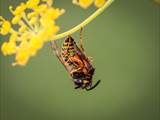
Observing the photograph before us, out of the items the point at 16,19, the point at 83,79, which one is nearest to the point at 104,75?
the point at 83,79

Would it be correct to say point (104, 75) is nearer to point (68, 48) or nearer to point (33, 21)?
point (68, 48)

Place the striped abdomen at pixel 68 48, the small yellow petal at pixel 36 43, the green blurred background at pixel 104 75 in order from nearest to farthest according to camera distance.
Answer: the small yellow petal at pixel 36 43 < the striped abdomen at pixel 68 48 < the green blurred background at pixel 104 75

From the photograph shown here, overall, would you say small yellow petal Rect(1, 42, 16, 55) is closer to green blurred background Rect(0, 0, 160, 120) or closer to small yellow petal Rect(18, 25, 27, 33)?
small yellow petal Rect(18, 25, 27, 33)

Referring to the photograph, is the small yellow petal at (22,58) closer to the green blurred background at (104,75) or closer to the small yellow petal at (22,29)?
the small yellow petal at (22,29)

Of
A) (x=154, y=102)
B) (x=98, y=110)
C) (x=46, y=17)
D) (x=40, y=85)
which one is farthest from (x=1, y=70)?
(x=46, y=17)

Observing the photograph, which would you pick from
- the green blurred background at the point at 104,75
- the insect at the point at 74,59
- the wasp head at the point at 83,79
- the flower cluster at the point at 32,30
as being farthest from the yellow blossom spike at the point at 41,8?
the green blurred background at the point at 104,75

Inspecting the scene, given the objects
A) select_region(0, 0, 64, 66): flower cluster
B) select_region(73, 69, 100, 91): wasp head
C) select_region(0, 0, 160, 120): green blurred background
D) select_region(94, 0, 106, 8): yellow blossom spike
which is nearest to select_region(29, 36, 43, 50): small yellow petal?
select_region(0, 0, 64, 66): flower cluster
